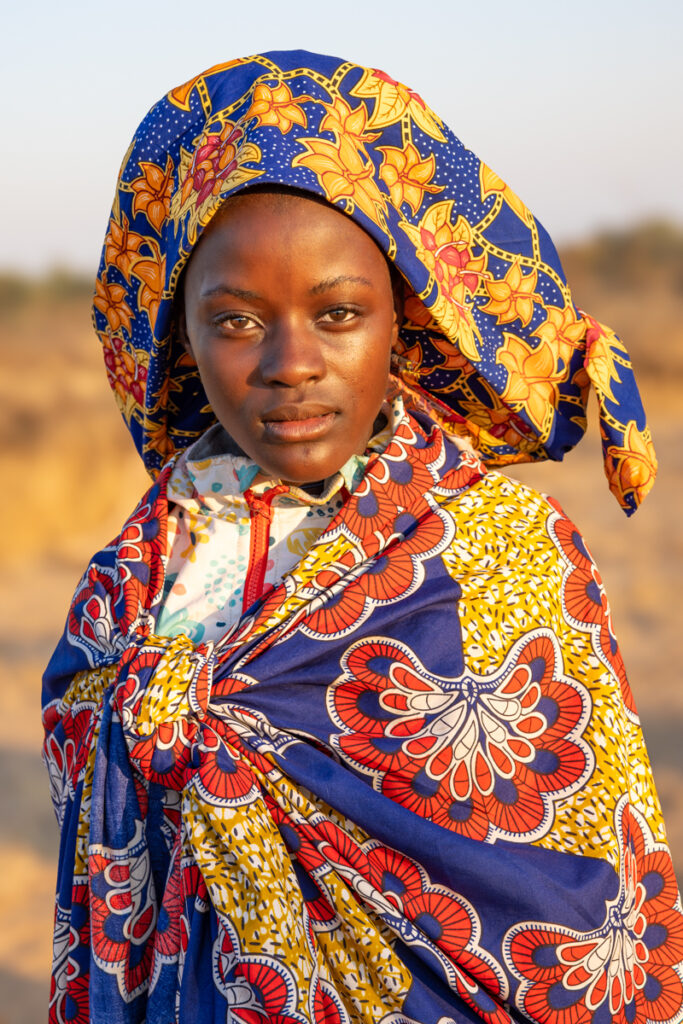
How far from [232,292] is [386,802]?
0.78 metres

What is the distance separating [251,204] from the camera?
150 centimetres

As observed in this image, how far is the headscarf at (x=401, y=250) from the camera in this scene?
152cm

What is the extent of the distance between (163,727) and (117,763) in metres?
0.12

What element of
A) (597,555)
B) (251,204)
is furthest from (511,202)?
(597,555)

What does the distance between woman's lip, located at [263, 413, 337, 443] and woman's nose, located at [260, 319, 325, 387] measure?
61 millimetres

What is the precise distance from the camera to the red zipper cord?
164cm

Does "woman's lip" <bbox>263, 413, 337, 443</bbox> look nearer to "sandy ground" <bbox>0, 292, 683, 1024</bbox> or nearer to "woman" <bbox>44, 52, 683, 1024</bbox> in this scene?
"woman" <bbox>44, 52, 683, 1024</bbox>

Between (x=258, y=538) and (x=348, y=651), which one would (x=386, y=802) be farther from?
(x=258, y=538)

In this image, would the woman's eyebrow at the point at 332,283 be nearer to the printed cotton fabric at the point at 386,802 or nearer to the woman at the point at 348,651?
the woman at the point at 348,651

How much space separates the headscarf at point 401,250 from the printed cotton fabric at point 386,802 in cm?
25

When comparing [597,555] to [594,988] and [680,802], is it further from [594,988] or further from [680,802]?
[594,988]

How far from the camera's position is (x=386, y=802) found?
1.43 m

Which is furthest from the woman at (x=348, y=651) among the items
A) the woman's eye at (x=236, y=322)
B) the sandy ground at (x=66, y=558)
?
the sandy ground at (x=66, y=558)

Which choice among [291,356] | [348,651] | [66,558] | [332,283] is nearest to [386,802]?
[348,651]
